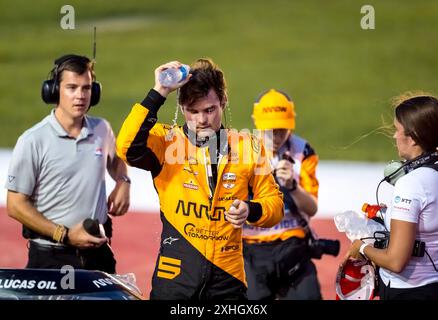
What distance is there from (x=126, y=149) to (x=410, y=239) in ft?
5.14

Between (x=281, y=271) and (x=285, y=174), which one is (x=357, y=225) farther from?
(x=281, y=271)

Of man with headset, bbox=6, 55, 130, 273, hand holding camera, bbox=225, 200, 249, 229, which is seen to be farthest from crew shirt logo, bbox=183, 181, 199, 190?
man with headset, bbox=6, 55, 130, 273

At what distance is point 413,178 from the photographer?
4973 millimetres

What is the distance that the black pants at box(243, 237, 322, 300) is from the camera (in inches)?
279

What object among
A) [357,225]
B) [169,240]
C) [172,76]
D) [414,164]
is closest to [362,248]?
[357,225]

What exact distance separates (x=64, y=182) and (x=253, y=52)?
19.8 metres

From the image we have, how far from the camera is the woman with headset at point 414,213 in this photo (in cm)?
494

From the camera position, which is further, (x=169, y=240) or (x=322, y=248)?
(x=322, y=248)

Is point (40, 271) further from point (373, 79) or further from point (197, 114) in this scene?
point (373, 79)

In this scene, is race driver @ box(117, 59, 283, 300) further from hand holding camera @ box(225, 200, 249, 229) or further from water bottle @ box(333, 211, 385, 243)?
water bottle @ box(333, 211, 385, 243)

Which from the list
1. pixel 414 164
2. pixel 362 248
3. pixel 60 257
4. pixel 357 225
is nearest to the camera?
pixel 414 164

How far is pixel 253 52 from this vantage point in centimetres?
2598

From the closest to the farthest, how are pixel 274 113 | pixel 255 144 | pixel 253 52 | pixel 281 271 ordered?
pixel 255 144 < pixel 281 271 < pixel 274 113 < pixel 253 52

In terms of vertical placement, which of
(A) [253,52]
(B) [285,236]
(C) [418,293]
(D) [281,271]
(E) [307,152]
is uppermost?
(A) [253,52]
